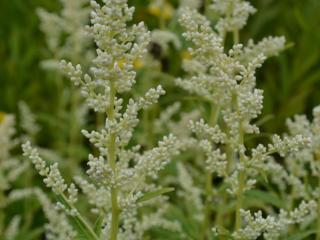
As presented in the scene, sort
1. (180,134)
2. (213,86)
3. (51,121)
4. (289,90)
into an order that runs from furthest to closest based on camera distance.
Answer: (289,90) < (51,121) < (180,134) < (213,86)

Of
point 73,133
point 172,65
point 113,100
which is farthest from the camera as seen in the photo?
point 172,65

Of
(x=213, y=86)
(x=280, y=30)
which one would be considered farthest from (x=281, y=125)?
(x=213, y=86)

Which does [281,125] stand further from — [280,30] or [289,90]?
[280,30]

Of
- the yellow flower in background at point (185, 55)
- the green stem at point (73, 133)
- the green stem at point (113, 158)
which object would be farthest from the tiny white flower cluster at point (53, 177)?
the yellow flower in background at point (185, 55)

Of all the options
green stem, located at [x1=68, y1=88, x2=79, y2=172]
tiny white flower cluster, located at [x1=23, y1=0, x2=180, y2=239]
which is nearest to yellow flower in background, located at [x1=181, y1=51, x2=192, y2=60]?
green stem, located at [x1=68, y1=88, x2=79, y2=172]

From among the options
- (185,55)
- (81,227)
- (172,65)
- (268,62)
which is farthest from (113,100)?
(268,62)

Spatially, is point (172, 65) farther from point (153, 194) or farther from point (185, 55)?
point (153, 194)

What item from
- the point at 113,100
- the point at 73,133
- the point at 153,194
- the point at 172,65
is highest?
the point at 172,65

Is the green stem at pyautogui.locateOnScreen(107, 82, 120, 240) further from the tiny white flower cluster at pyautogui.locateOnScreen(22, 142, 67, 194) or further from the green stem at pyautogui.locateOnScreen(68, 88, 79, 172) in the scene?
the green stem at pyautogui.locateOnScreen(68, 88, 79, 172)

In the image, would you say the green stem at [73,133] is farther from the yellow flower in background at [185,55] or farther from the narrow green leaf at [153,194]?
the narrow green leaf at [153,194]
